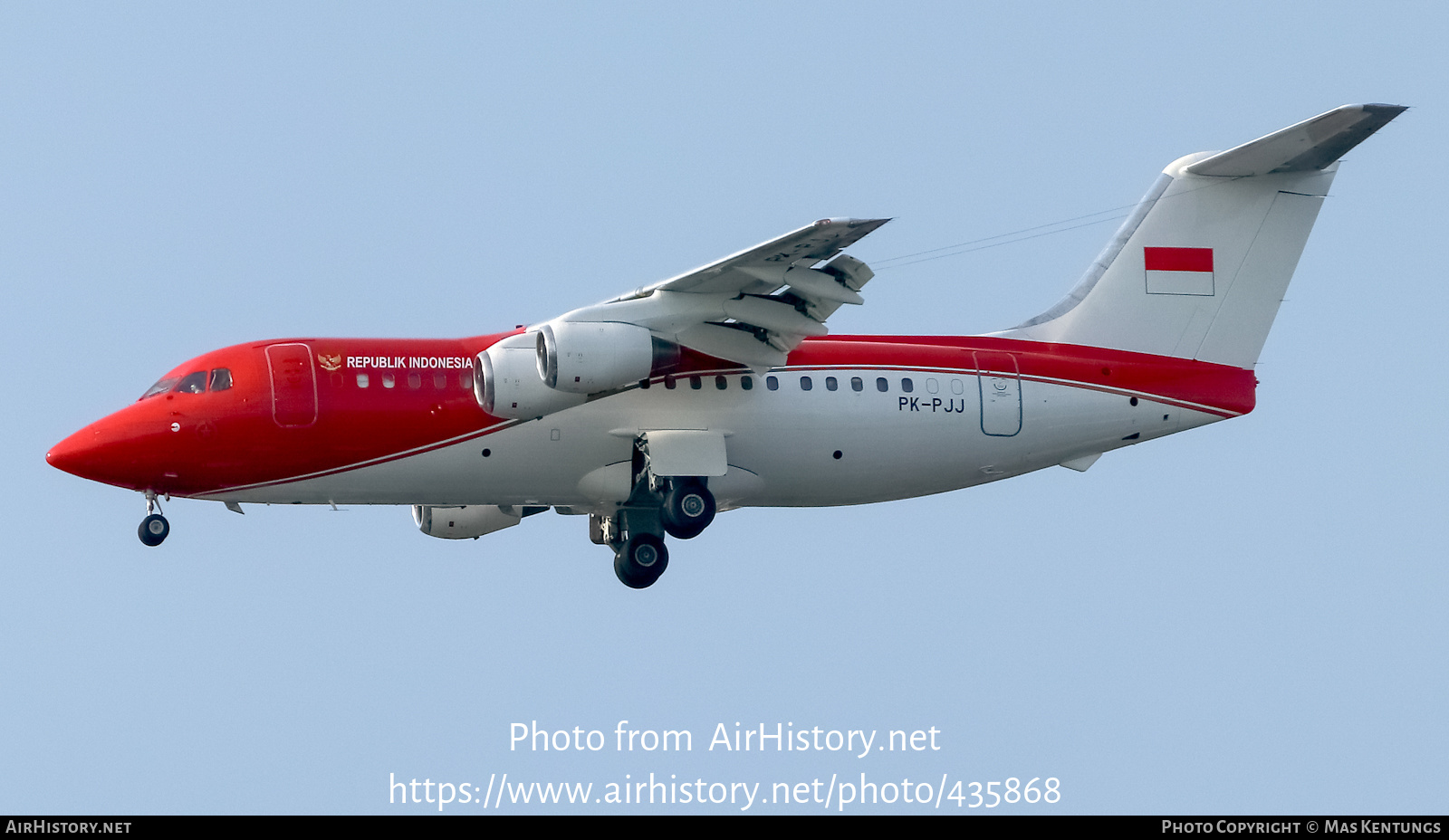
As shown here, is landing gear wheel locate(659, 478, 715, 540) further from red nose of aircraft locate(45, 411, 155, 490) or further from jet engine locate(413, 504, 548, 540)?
red nose of aircraft locate(45, 411, 155, 490)

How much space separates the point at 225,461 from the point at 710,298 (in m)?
4.43

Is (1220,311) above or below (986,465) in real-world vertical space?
above

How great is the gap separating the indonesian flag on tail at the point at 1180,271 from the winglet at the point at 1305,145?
31.9 inches

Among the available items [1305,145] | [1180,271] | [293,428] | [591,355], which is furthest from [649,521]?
[1305,145]

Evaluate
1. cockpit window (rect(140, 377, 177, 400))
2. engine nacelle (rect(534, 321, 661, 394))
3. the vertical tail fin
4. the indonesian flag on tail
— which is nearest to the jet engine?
engine nacelle (rect(534, 321, 661, 394))

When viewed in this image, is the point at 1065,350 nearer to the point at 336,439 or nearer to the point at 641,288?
the point at 641,288

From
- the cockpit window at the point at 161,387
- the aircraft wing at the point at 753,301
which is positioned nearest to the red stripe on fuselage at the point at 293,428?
the cockpit window at the point at 161,387

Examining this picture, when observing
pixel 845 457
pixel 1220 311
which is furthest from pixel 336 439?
pixel 1220 311

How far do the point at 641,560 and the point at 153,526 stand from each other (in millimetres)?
4545

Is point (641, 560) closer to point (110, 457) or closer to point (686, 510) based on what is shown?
point (686, 510)

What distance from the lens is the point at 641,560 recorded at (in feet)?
64.6

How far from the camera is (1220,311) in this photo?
2031 centimetres

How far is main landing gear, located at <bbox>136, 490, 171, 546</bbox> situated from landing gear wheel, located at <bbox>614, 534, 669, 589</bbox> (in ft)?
14.0

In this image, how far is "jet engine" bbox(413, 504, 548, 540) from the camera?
802 inches
